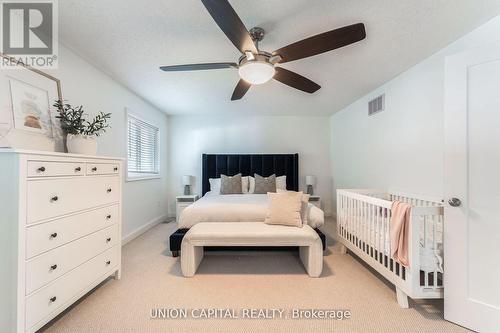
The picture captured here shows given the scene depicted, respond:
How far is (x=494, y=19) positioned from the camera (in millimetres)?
1853

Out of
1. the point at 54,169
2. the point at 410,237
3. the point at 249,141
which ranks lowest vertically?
the point at 410,237

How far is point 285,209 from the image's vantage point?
2.65 metres

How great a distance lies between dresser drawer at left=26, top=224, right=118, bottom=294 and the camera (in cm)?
142

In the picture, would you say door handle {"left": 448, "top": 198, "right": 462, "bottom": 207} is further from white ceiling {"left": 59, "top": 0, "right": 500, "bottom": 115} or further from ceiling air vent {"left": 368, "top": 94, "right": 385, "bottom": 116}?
ceiling air vent {"left": 368, "top": 94, "right": 385, "bottom": 116}

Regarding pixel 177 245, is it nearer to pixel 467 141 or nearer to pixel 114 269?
pixel 114 269

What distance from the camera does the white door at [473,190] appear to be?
151 cm

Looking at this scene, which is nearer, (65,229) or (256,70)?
(65,229)

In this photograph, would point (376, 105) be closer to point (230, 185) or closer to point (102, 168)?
point (230, 185)

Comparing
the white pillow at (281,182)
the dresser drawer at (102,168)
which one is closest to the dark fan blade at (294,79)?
the dresser drawer at (102,168)

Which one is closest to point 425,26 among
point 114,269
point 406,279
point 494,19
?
point 494,19

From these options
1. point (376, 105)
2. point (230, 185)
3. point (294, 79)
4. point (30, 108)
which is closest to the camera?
point (30, 108)

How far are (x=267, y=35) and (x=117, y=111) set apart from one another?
2491mm

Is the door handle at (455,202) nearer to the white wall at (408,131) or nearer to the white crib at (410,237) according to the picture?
the white crib at (410,237)

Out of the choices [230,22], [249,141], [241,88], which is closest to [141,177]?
[249,141]
